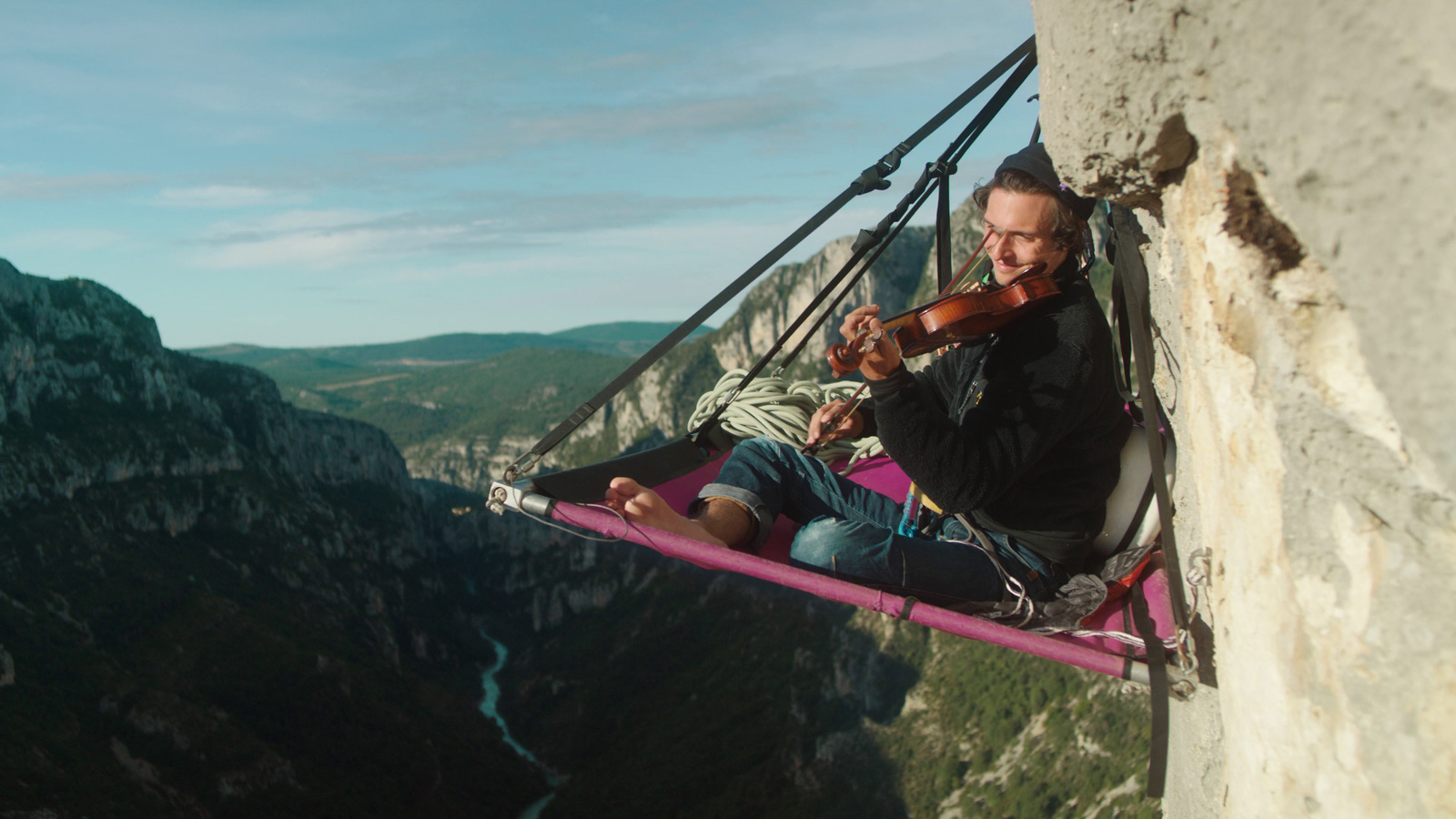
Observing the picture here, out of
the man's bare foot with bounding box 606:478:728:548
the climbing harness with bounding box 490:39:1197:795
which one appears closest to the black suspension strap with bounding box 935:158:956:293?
the climbing harness with bounding box 490:39:1197:795

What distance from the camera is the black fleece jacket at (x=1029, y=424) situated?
2.69 m

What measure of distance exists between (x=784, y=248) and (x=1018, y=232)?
94 centimetres

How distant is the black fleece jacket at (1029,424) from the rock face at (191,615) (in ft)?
159

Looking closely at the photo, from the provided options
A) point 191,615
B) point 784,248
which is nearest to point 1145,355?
point 784,248

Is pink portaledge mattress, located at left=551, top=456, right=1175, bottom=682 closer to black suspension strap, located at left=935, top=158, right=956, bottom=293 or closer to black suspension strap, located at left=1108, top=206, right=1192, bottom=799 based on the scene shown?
black suspension strap, located at left=1108, top=206, right=1192, bottom=799

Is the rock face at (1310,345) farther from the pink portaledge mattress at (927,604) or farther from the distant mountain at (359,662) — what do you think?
the distant mountain at (359,662)

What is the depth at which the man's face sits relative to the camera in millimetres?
2859

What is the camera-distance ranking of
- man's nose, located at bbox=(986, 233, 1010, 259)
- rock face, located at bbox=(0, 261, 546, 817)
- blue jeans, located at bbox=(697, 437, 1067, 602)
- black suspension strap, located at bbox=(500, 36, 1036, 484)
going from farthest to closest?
rock face, located at bbox=(0, 261, 546, 817)
black suspension strap, located at bbox=(500, 36, 1036, 484)
blue jeans, located at bbox=(697, 437, 1067, 602)
man's nose, located at bbox=(986, 233, 1010, 259)

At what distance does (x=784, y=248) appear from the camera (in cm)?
351

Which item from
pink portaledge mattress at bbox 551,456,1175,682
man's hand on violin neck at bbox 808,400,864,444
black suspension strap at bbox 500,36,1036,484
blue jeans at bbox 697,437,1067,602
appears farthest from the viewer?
man's hand on violin neck at bbox 808,400,864,444

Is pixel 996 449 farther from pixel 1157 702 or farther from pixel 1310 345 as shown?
pixel 1310 345

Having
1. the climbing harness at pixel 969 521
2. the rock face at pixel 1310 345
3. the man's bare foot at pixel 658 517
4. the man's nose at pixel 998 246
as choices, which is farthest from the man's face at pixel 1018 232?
the man's bare foot at pixel 658 517

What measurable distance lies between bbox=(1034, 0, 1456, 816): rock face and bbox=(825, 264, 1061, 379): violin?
2.67 ft

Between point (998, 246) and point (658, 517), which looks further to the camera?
point (658, 517)
